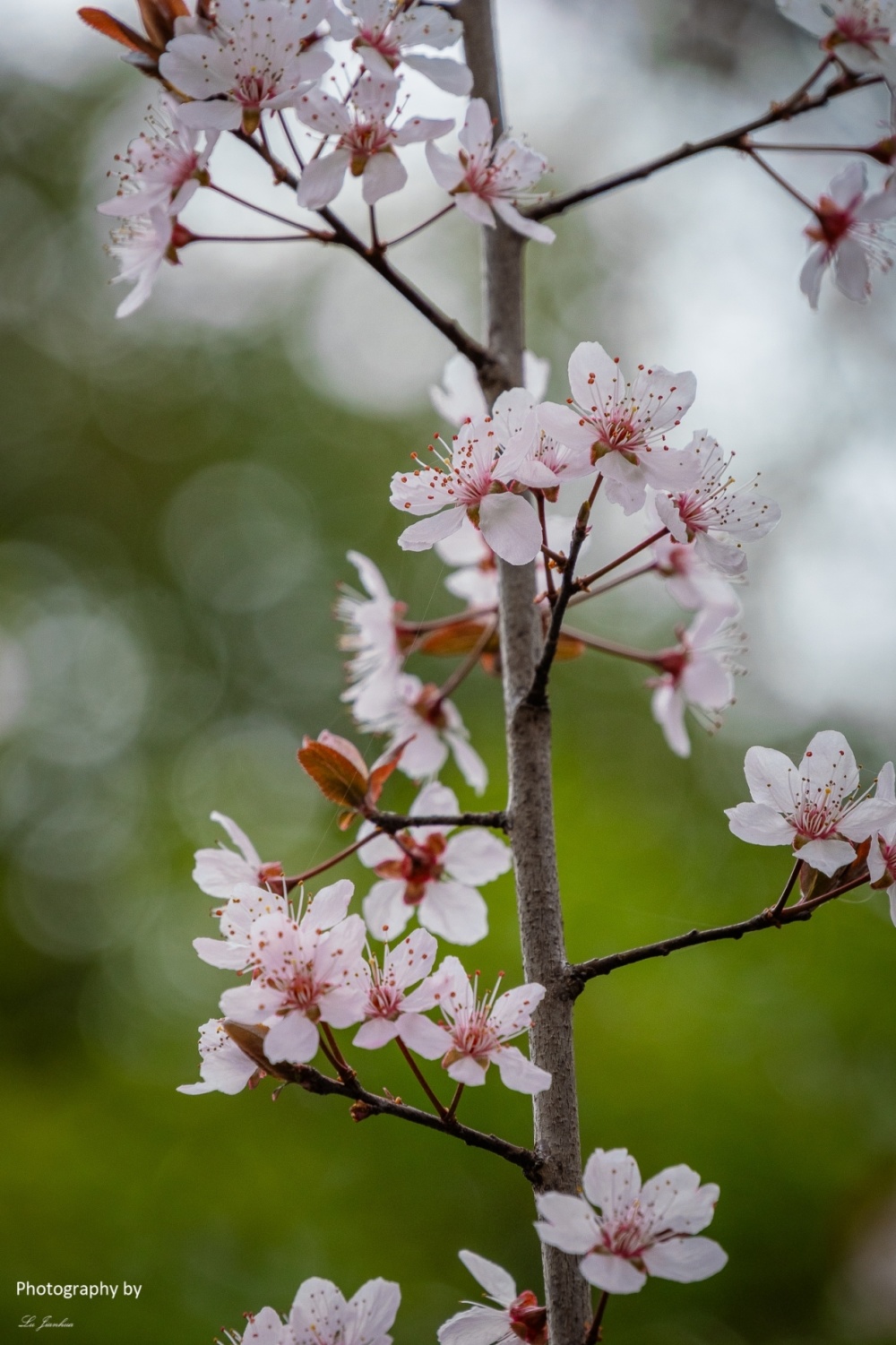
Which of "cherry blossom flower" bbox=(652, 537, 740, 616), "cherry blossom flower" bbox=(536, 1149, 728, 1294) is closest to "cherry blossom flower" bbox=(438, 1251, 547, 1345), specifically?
"cherry blossom flower" bbox=(536, 1149, 728, 1294)

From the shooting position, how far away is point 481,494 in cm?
94

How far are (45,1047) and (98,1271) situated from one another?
1600 millimetres

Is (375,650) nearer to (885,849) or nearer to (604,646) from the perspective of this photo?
A: (604,646)

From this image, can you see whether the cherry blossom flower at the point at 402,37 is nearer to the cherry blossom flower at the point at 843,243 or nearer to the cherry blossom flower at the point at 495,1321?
the cherry blossom flower at the point at 843,243

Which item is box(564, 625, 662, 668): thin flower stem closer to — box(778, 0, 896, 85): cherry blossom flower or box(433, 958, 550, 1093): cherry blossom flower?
box(433, 958, 550, 1093): cherry blossom flower

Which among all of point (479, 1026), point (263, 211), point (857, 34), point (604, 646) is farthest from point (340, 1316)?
point (857, 34)

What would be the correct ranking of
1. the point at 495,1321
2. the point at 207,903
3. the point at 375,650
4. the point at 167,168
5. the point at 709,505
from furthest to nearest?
the point at 207,903, the point at 375,650, the point at 167,168, the point at 709,505, the point at 495,1321

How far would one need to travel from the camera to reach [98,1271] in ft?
6.64

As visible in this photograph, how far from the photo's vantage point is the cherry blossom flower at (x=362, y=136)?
103 cm

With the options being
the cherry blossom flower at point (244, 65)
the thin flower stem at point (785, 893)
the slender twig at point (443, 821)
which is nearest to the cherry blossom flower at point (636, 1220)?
the thin flower stem at point (785, 893)

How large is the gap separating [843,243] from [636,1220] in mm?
1022

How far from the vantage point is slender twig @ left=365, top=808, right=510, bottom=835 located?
1.00 metres

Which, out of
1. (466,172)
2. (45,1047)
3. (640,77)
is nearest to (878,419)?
(640,77)

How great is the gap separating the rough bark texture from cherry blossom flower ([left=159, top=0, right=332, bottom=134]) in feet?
0.98
